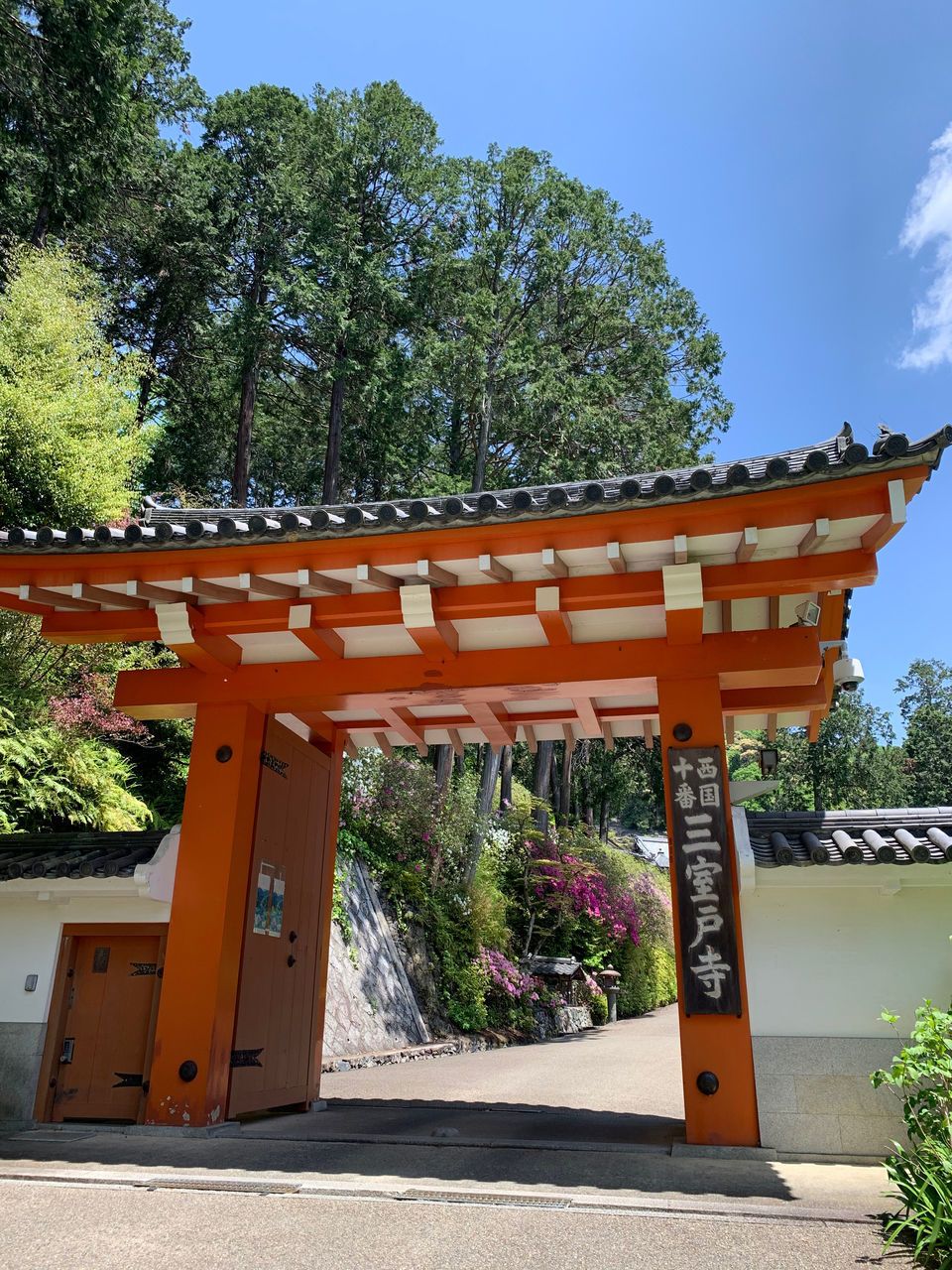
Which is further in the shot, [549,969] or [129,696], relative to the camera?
[549,969]

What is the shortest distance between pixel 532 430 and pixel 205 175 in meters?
8.85

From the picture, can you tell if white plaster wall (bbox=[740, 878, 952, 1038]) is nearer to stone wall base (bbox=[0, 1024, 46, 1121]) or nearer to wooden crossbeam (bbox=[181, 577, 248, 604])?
wooden crossbeam (bbox=[181, 577, 248, 604])

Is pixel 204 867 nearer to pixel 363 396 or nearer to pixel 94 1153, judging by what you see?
pixel 94 1153

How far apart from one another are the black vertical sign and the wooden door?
294 cm

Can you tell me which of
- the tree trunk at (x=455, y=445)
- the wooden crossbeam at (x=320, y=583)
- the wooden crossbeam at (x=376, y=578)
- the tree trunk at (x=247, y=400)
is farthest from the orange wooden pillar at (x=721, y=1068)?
A: the tree trunk at (x=455, y=445)

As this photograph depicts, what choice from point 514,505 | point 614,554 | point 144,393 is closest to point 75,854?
point 514,505

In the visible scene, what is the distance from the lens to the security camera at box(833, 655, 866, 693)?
6738 millimetres

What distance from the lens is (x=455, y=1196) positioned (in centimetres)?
387

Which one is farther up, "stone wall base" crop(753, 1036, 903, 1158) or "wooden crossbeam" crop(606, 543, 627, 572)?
"wooden crossbeam" crop(606, 543, 627, 572)

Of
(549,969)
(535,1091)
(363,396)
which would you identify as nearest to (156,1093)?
(535,1091)

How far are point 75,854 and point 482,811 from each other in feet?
33.9

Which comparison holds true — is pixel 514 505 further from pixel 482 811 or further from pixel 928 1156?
pixel 482 811

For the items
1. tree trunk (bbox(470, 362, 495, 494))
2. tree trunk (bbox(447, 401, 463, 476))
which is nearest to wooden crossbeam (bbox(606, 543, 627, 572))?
tree trunk (bbox(470, 362, 495, 494))

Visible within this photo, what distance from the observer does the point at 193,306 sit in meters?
19.3
